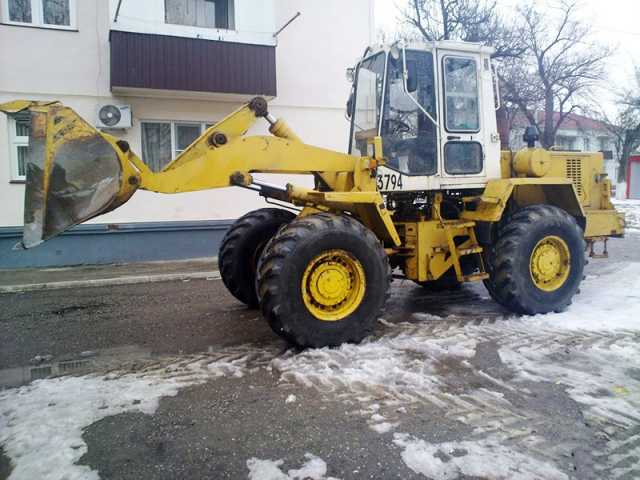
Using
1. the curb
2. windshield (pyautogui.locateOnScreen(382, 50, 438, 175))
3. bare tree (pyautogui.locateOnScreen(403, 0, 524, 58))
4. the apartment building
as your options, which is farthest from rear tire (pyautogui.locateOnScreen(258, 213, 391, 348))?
bare tree (pyautogui.locateOnScreen(403, 0, 524, 58))

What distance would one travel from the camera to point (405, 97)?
5.96 meters

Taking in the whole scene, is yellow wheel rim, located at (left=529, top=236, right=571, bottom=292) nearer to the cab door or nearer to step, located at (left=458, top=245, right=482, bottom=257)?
step, located at (left=458, top=245, right=482, bottom=257)

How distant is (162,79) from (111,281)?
163 inches

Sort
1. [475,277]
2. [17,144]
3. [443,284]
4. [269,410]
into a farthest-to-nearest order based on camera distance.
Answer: [17,144]
[443,284]
[475,277]
[269,410]

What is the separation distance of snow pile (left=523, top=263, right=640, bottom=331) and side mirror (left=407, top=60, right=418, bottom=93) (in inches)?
111

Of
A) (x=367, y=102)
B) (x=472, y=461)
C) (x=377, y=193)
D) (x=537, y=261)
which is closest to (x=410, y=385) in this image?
(x=472, y=461)

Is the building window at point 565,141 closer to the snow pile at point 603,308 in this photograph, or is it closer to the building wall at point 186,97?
the building wall at point 186,97

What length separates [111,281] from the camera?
30.0 ft

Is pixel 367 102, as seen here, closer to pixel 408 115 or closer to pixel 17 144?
pixel 408 115

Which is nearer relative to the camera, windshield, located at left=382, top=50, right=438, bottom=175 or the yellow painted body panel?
the yellow painted body panel

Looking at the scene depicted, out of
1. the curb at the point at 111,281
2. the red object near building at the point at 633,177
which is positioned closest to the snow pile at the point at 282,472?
the curb at the point at 111,281

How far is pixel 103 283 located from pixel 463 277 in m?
5.96

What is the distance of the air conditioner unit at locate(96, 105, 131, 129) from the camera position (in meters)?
10.8

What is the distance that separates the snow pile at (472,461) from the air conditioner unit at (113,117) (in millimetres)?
9325
